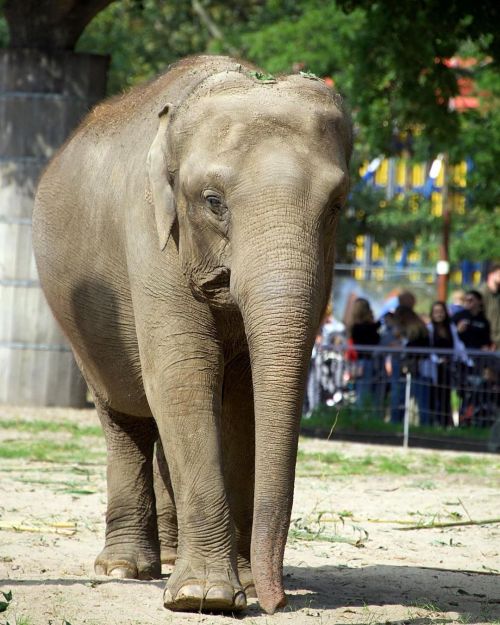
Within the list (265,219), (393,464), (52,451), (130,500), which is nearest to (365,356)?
(393,464)

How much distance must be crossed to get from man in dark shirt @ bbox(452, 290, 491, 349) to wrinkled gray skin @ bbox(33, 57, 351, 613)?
11.1m

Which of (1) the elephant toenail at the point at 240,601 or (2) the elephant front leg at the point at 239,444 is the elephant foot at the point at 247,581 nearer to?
(2) the elephant front leg at the point at 239,444

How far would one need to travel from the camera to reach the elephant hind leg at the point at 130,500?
7.50 metres

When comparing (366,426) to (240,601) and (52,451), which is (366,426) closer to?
(52,451)

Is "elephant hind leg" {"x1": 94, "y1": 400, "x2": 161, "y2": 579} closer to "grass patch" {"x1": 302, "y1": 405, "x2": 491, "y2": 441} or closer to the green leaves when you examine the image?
the green leaves

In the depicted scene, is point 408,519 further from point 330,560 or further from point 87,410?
point 87,410

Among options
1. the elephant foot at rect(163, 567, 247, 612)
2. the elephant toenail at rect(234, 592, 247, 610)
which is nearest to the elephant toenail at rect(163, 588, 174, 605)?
the elephant foot at rect(163, 567, 247, 612)

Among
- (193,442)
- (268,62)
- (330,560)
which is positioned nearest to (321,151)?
(193,442)

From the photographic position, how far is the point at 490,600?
6.91m

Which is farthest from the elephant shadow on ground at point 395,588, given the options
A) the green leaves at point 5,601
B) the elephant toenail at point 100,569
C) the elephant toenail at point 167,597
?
the green leaves at point 5,601

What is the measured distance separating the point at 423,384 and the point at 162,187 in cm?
1037

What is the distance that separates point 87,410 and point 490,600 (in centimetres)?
1163

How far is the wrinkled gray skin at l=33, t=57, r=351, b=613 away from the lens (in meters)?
5.71

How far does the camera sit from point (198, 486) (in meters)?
6.19
